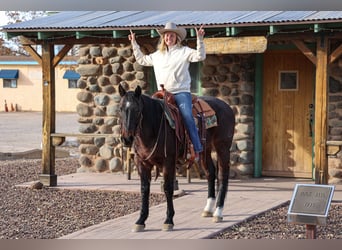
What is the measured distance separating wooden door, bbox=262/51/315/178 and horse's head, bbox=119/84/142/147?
236 inches

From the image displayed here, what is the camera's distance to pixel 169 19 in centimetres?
1278

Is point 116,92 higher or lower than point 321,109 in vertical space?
higher

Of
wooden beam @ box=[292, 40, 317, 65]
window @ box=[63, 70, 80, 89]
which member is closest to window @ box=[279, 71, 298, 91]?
wooden beam @ box=[292, 40, 317, 65]

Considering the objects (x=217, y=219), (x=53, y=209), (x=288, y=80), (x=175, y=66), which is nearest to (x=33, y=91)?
(x=288, y=80)

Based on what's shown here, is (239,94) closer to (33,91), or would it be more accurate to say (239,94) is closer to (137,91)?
(137,91)

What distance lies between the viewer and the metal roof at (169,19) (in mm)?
11203

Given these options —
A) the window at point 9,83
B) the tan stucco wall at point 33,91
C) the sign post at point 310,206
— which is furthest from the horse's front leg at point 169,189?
the window at point 9,83

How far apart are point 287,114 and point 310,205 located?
5818 millimetres

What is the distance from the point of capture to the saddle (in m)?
8.61

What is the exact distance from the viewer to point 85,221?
969cm

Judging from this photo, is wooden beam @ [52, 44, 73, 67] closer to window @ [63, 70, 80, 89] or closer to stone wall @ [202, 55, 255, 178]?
stone wall @ [202, 55, 255, 178]

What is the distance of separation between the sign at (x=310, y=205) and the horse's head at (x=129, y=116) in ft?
6.11

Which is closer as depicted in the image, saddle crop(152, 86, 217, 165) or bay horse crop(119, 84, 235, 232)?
bay horse crop(119, 84, 235, 232)

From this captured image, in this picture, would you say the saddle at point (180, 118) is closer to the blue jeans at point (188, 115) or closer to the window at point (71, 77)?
the blue jeans at point (188, 115)
